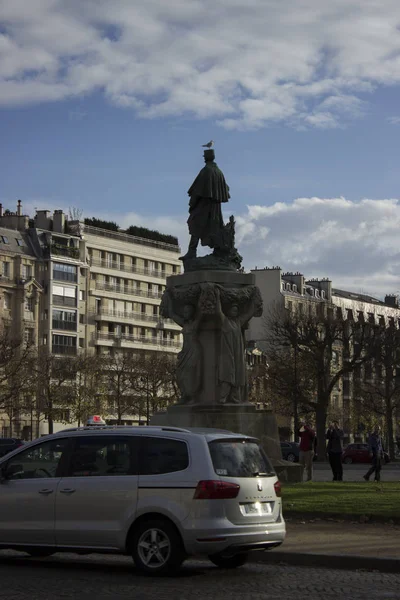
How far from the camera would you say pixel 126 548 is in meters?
14.8

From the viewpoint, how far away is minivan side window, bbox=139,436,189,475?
588 inches

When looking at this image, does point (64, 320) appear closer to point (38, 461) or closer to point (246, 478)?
point (38, 461)

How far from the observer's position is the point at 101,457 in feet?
51.0

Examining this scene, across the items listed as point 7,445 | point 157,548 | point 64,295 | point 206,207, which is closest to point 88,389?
point 64,295

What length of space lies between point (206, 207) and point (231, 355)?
4.21m

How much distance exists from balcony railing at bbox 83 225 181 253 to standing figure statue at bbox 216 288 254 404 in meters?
88.6

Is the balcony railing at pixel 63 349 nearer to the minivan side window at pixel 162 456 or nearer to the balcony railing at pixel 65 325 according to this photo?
the balcony railing at pixel 65 325

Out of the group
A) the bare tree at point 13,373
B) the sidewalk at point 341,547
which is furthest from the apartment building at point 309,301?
the sidewalk at point 341,547

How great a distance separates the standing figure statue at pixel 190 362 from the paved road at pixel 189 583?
466 inches

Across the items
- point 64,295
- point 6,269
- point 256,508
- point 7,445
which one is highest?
point 6,269

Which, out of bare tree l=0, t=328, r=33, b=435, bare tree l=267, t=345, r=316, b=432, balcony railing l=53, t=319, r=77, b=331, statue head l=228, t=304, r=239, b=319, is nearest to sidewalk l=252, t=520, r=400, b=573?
statue head l=228, t=304, r=239, b=319

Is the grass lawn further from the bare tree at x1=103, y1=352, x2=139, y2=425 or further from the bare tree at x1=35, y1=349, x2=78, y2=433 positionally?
the bare tree at x1=103, y1=352, x2=139, y2=425

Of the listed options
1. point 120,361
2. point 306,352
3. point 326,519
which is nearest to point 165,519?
point 326,519

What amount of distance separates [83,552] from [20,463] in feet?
5.32
